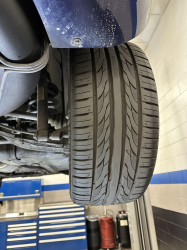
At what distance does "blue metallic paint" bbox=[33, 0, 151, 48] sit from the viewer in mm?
550

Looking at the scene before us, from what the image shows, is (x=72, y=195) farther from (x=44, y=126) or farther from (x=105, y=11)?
(x=105, y=11)

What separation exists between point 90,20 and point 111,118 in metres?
0.44

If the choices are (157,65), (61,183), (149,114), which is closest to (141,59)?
(149,114)

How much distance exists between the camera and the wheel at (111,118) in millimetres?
898

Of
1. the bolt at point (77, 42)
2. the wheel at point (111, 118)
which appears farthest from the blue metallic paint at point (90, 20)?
the wheel at point (111, 118)

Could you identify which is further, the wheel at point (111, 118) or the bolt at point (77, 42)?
the wheel at point (111, 118)

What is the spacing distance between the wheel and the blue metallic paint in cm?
25

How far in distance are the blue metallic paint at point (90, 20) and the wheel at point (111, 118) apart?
25 centimetres

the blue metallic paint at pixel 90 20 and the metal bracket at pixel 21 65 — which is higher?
the blue metallic paint at pixel 90 20

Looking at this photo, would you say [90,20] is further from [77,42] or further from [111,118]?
[111,118]

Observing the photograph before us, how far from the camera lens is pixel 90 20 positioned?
0.59 meters

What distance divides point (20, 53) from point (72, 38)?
194mm

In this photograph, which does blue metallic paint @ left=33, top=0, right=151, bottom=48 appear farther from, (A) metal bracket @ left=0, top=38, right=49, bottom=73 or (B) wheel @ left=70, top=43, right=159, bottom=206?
(B) wheel @ left=70, top=43, right=159, bottom=206

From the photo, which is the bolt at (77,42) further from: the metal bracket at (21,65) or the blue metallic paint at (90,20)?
the metal bracket at (21,65)
